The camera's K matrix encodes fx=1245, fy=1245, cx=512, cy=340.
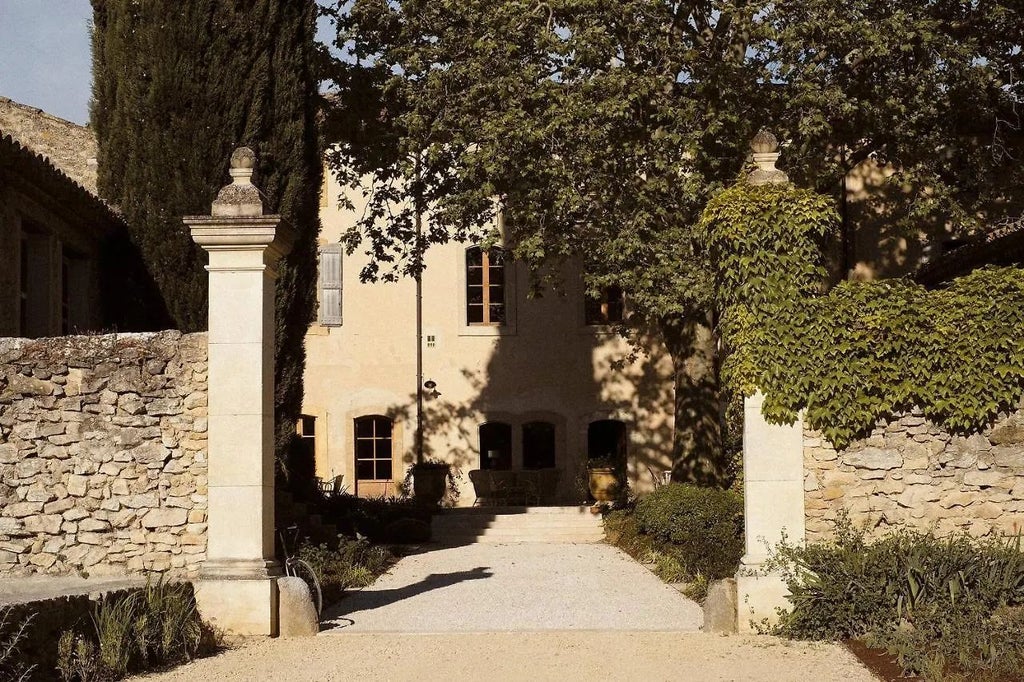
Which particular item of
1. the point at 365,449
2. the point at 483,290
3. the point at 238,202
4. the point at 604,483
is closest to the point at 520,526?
the point at 604,483

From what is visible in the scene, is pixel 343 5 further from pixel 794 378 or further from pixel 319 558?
pixel 794 378

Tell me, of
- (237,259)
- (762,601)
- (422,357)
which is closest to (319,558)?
(237,259)

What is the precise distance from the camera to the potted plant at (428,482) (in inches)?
824

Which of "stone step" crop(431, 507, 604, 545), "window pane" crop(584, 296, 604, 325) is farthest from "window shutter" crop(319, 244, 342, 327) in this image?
"stone step" crop(431, 507, 604, 545)

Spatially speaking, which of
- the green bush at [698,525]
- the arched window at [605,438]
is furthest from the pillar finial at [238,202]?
the arched window at [605,438]

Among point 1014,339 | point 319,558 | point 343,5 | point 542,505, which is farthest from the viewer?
point 542,505

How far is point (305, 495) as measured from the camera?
15.8m

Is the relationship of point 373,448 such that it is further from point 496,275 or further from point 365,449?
point 496,275

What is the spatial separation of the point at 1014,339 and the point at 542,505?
44.7 feet

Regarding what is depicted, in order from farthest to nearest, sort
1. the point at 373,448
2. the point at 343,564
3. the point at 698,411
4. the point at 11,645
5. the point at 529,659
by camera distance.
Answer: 1. the point at 373,448
2. the point at 698,411
3. the point at 343,564
4. the point at 529,659
5. the point at 11,645

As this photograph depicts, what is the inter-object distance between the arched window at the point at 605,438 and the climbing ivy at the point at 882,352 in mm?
14252

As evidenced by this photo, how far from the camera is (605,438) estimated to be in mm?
23344

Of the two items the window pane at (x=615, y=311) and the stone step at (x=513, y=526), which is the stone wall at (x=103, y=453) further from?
the window pane at (x=615, y=311)

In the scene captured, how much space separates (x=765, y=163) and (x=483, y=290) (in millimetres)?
14259
